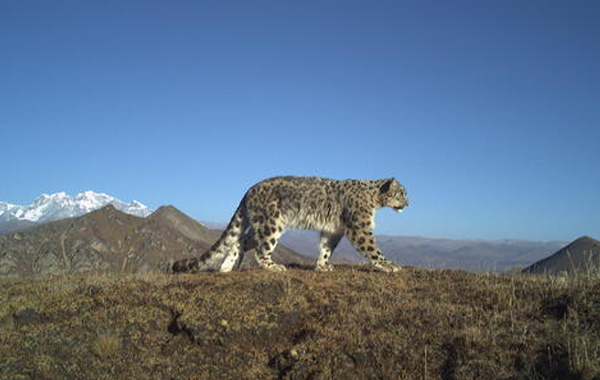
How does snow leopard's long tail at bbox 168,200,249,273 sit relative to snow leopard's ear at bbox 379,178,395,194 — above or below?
below

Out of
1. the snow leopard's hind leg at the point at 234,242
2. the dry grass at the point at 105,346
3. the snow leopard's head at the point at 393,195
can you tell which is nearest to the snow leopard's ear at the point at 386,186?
the snow leopard's head at the point at 393,195

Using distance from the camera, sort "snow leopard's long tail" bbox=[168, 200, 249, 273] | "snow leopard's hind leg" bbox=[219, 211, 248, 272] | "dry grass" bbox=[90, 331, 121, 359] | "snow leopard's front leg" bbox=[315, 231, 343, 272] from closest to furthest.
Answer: "dry grass" bbox=[90, 331, 121, 359] < "snow leopard's long tail" bbox=[168, 200, 249, 273] < "snow leopard's hind leg" bbox=[219, 211, 248, 272] < "snow leopard's front leg" bbox=[315, 231, 343, 272]

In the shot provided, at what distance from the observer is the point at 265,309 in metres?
7.88

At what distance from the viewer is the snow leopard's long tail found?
39.3ft

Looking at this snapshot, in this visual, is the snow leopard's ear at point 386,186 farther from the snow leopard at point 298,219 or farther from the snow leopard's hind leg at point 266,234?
the snow leopard's hind leg at point 266,234

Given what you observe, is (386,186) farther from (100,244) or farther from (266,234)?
(100,244)

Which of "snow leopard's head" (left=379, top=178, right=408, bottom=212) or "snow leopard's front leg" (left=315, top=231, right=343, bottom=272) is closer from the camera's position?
"snow leopard's front leg" (left=315, top=231, right=343, bottom=272)

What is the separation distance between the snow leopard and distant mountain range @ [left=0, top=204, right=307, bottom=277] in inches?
574

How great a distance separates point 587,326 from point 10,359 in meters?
8.26

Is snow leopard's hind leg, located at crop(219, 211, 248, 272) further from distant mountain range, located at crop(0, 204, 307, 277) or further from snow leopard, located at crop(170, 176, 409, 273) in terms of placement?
distant mountain range, located at crop(0, 204, 307, 277)

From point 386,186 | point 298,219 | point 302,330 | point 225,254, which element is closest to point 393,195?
point 386,186

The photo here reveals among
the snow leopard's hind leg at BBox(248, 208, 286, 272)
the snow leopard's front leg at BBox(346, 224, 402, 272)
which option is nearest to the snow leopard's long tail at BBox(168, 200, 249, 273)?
the snow leopard's hind leg at BBox(248, 208, 286, 272)

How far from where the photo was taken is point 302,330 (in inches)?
289

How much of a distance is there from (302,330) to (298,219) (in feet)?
16.6
